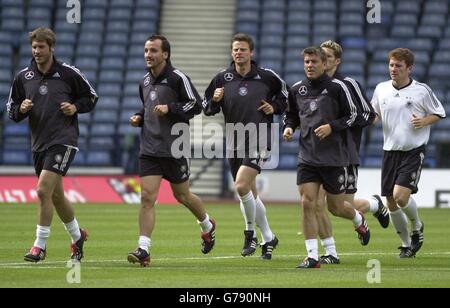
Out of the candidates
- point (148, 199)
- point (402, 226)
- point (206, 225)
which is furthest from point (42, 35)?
point (402, 226)

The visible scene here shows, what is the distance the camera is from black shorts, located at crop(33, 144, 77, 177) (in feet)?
42.6

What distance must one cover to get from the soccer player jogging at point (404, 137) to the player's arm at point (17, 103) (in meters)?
4.55

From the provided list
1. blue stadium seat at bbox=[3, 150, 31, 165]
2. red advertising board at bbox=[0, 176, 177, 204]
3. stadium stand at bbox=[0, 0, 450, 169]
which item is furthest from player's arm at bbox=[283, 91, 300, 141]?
stadium stand at bbox=[0, 0, 450, 169]

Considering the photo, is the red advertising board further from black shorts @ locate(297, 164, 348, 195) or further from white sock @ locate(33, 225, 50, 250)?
black shorts @ locate(297, 164, 348, 195)

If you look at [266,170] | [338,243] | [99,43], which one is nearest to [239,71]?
[338,243]

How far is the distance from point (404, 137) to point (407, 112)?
12.5 inches

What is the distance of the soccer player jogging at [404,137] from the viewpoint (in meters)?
14.5

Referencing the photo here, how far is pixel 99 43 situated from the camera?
36.3 m

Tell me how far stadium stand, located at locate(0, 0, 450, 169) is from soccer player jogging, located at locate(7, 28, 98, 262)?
1925cm

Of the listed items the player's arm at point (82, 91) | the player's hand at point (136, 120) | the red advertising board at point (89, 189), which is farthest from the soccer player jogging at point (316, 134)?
the red advertising board at point (89, 189)

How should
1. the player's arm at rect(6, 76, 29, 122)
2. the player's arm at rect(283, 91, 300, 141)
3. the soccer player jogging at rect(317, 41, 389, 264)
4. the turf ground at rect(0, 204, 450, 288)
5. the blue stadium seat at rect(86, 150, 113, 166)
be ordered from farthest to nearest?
the blue stadium seat at rect(86, 150, 113, 166) → the player's arm at rect(283, 91, 300, 141) → the soccer player jogging at rect(317, 41, 389, 264) → the player's arm at rect(6, 76, 29, 122) → the turf ground at rect(0, 204, 450, 288)

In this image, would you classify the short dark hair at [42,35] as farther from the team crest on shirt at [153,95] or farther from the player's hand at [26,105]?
the team crest on shirt at [153,95]
